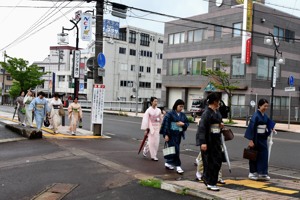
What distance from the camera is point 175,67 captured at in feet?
154

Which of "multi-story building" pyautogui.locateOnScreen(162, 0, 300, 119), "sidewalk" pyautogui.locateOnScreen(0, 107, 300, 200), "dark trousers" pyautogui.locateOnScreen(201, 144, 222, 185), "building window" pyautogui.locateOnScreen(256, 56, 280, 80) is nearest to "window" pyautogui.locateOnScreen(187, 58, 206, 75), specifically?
"multi-story building" pyautogui.locateOnScreen(162, 0, 300, 119)

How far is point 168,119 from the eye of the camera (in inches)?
356

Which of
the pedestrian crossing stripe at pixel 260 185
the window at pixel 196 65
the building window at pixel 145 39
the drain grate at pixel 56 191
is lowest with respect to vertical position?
the drain grate at pixel 56 191

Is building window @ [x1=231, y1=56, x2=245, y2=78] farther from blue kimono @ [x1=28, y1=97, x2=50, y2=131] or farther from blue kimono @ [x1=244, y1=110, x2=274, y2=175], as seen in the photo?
blue kimono @ [x1=244, y1=110, x2=274, y2=175]

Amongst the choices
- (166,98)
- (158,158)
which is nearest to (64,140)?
(158,158)

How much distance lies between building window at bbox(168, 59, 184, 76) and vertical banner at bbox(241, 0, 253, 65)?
10849 mm

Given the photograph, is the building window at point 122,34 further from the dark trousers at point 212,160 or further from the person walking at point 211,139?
the dark trousers at point 212,160

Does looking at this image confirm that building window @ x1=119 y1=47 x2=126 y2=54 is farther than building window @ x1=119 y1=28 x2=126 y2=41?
Yes

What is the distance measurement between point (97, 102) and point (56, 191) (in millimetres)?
8839

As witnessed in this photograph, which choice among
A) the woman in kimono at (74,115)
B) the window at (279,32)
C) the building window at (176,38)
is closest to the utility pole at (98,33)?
the woman in kimono at (74,115)

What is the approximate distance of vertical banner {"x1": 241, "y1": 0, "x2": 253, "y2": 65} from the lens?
35.7 metres

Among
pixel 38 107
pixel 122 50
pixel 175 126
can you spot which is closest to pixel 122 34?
pixel 122 50

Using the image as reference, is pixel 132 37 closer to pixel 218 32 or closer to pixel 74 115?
pixel 218 32

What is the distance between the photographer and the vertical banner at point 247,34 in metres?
35.7
